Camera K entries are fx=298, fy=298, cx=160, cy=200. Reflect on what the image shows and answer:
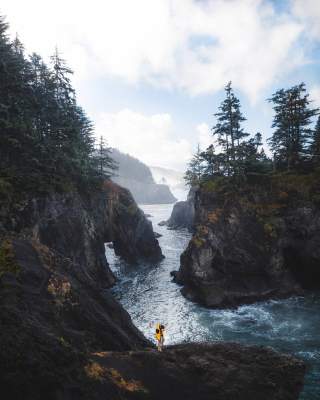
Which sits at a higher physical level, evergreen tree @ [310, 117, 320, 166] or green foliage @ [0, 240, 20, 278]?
evergreen tree @ [310, 117, 320, 166]

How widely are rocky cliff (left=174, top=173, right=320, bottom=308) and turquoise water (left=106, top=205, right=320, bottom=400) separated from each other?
6.55ft

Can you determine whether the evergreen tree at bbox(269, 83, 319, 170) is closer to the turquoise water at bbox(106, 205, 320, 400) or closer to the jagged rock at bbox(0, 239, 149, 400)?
the turquoise water at bbox(106, 205, 320, 400)

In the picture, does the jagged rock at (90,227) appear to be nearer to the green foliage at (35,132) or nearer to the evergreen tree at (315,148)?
the green foliage at (35,132)

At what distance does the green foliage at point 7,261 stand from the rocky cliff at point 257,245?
24.8 meters

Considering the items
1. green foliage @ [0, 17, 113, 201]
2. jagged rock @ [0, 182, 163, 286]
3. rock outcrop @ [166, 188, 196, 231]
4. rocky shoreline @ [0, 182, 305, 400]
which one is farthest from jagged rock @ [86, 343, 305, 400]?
rock outcrop @ [166, 188, 196, 231]

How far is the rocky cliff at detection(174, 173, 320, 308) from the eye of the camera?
115 feet

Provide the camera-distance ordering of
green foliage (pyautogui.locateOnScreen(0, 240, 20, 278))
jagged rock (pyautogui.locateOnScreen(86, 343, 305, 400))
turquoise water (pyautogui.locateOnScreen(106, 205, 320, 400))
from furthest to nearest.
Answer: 1. turquoise water (pyautogui.locateOnScreen(106, 205, 320, 400))
2. green foliage (pyautogui.locateOnScreen(0, 240, 20, 278))
3. jagged rock (pyautogui.locateOnScreen(86, 343, 305, 400))

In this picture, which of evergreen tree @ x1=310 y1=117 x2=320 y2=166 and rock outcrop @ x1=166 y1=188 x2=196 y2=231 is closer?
evergreen tree @ x1=310 y1=117 x2=320 y2=166

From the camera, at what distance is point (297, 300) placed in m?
33.2

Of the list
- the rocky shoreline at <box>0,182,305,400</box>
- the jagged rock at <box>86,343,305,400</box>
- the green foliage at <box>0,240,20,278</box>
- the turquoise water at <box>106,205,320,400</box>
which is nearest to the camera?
the rocky shoreline at <box>0,182,305,400</box>

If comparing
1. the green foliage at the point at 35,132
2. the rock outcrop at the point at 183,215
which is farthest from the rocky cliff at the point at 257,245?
the rock outcrop at the point at 183,215

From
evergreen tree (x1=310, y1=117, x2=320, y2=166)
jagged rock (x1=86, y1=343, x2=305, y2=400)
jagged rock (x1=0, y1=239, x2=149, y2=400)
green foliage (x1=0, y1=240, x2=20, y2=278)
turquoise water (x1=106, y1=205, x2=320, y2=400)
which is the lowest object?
turquoise water (x1=106, y1=205, x2=320, y2=400)

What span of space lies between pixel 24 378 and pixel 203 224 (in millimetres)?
32119

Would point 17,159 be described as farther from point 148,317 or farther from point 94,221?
point 148,317
